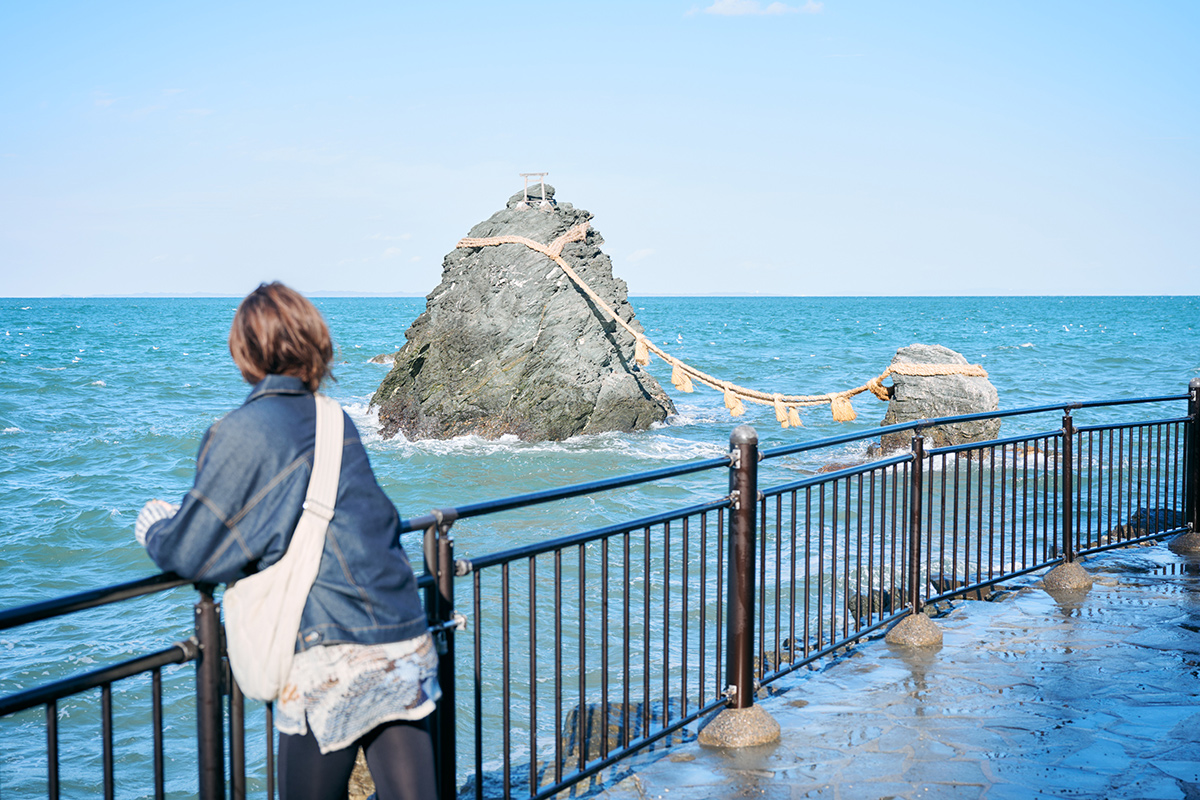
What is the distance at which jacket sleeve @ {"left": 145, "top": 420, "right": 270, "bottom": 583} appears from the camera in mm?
2162

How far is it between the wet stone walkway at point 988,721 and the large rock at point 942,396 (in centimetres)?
810

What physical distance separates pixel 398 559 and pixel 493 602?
24.0 ft

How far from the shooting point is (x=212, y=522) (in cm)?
217

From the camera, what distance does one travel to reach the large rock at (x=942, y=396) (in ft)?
46.7

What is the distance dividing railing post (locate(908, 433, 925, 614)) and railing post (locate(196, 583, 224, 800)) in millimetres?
3916

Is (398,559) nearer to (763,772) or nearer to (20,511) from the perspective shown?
(763,772)

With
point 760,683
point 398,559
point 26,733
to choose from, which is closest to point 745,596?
point 760,683

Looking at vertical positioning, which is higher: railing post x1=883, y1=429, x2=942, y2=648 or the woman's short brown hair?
the woman's short brown hair

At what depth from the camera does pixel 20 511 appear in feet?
50.9

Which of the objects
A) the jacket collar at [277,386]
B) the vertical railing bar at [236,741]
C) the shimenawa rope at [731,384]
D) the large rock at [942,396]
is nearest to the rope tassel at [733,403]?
the shimenawa rope at [731,384]

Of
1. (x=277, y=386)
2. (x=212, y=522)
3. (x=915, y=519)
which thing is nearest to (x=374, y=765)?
(x=212, y=522)

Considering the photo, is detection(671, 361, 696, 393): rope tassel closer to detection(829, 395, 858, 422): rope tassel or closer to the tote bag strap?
detection(829, 395, 858, 422): rope tassel

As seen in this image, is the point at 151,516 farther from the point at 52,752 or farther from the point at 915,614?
the point at 915,614

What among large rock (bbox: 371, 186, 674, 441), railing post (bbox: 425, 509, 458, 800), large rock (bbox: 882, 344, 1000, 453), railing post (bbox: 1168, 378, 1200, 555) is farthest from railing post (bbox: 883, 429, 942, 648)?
large rock (bbox: 371, 186, 674, 441)
